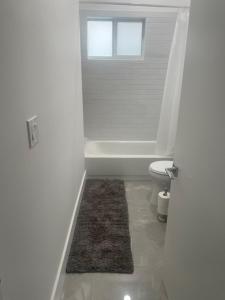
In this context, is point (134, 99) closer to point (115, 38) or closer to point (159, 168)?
point (115, 38)

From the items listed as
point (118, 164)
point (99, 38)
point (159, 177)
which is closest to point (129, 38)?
point (99, 38)

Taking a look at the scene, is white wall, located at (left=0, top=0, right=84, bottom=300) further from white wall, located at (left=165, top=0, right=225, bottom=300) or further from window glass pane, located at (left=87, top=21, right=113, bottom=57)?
window glass pane, located at (left=87, top=21, right=113, bottom=57)

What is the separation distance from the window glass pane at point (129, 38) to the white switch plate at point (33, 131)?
9.07 feet

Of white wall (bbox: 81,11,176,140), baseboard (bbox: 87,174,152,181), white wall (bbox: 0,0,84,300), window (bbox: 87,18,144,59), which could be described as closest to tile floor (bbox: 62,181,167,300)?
white wall (bbox: 0,0,84,300)

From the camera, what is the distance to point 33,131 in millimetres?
958

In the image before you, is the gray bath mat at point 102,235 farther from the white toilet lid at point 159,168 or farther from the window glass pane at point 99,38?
the window glass pane at point 99,38

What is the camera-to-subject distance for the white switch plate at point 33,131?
3.02 feet

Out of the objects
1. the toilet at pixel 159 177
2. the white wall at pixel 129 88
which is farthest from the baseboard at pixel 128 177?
the white wall at pixel 129 88

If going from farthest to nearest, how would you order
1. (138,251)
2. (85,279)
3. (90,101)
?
(90,101), (138,251), (85,279)

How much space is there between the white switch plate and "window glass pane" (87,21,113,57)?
2635mm

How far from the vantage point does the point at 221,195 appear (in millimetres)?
769

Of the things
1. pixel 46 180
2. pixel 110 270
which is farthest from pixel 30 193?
pixel 110 270

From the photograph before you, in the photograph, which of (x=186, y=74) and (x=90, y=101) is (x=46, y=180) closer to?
(x=186, y=74)

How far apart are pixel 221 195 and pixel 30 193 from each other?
739 millimetres
